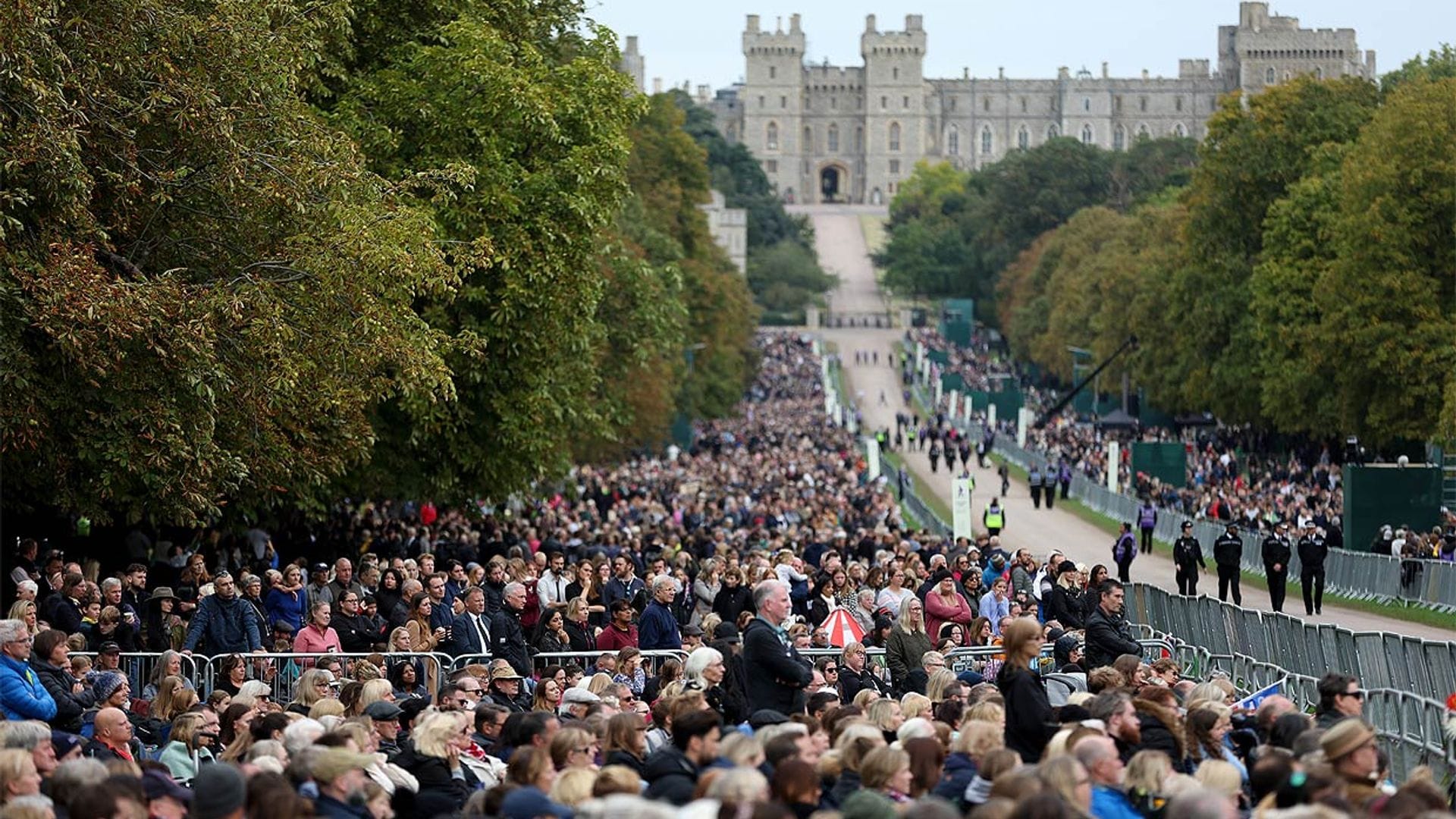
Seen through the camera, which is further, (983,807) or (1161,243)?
(1161,243)

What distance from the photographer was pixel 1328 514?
4372cm

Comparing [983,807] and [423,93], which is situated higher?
[423,93]

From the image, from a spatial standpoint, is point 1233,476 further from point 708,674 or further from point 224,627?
point 708,674

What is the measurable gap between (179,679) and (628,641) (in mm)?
4713

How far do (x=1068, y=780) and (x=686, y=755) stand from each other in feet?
7.22

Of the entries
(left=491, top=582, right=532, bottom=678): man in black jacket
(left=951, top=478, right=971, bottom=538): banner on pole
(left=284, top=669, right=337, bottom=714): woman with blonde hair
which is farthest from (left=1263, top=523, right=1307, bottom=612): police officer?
(left=284, top=669, right=337, bottom=714): woman with blonde hair

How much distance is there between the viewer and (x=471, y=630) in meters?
19.1

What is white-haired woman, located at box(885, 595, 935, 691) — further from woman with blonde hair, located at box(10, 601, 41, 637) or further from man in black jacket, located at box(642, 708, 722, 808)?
man in black jacket, located at box(642, 708, 722, 808)

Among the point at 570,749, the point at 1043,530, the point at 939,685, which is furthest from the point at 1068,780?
the point at 1043,530

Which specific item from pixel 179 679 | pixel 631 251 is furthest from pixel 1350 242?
pixel 179 679

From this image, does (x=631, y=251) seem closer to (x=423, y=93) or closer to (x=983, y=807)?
(x=423, y=93)

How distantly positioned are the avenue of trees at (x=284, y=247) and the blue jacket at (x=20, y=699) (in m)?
6.30

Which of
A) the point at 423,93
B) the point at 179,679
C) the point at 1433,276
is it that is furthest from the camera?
the point at 1433,276

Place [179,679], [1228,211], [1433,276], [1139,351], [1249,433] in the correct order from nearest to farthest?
[179,679]
[1433,276]
[1228,211]
[1249,433]
[1139,351]
